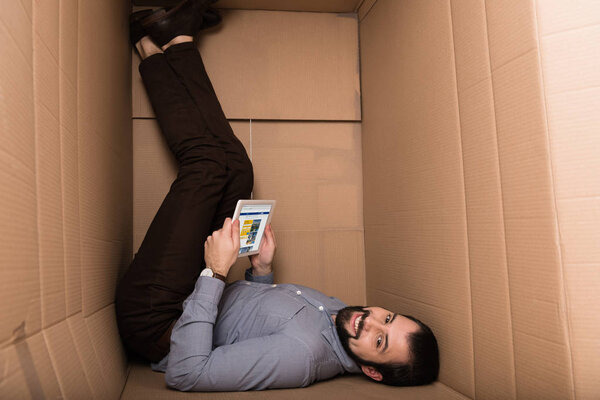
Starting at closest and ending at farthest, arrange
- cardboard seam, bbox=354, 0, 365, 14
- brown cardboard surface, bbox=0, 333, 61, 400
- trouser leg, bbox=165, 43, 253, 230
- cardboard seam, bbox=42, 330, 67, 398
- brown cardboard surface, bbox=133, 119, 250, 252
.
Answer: brown cardboard surface, bbox=0, 333, 61, 400 < cardboard seam, bbox=42, 330, 67, 398 < trouser leg, bbox=165, 43, 253, 230 < brown cardboard surface, bbox=133, 119, 250, 252 < cardboard seam, bbox=354, 0, 365, 14

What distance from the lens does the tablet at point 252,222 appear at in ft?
3.93

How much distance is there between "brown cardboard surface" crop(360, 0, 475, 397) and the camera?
0.99 metres

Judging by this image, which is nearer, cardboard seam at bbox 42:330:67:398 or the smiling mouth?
cardboard seam at bbox 42:330:67:398

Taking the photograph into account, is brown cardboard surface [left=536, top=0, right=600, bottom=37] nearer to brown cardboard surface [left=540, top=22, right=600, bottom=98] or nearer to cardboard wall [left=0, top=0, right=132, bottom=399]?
brown cardboard surface [left=540, top=22, right=600, bottom=98]

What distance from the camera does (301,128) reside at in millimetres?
1616

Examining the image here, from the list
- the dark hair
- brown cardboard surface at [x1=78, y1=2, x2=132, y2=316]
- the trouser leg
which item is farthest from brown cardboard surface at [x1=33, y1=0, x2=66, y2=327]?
the dark hair

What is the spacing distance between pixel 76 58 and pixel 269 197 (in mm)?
816

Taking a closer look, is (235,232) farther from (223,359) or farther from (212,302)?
(223,359)

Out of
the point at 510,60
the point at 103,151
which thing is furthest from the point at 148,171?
the point at 510,60

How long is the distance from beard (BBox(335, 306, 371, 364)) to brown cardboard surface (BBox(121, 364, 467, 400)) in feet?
0.23

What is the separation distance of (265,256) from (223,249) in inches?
12.8

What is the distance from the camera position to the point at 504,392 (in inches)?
32.4

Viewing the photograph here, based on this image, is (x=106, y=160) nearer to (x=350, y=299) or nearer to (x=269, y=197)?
(x=269, y=197)

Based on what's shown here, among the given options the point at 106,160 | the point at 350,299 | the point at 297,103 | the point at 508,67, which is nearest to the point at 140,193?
the point at 106,160
